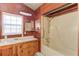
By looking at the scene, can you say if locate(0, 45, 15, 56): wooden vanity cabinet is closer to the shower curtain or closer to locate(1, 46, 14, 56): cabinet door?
locate(1, 46, 14, 56): cabinet door

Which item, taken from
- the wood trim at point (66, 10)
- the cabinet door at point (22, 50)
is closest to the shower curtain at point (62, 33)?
the wood trim at point (66, 10)

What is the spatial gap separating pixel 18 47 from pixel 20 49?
0.13 feet

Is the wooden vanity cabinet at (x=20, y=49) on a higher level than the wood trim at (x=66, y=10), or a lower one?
lower

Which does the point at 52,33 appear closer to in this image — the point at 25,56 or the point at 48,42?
the point at 48,42

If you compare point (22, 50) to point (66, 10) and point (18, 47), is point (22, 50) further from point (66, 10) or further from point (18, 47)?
point (66, 10)

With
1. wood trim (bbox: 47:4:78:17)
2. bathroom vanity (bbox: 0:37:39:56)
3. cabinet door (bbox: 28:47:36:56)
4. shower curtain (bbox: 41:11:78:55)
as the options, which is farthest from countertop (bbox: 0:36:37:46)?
wood trim (bbox: 47:4:78:17)

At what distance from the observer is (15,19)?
1.04 metres

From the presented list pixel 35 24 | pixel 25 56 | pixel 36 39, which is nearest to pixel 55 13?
pixel 35 24

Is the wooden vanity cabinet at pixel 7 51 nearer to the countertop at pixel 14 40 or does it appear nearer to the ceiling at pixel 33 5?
the countertop at pixel 14 40

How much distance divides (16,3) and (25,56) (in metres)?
0.65

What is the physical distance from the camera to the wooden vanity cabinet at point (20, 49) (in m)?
1.02

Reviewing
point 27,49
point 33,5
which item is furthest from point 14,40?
point 33,5

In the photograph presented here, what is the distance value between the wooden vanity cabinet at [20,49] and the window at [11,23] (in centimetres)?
17

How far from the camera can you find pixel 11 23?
3.37 feet
